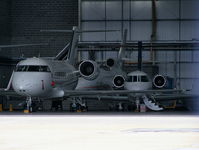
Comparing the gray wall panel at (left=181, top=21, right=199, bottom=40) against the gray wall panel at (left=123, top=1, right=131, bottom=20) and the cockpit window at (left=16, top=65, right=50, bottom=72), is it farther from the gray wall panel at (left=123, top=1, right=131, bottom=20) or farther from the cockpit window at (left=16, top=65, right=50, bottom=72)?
the cockpit window at (left=16, top=65, right=50, bottom=72)

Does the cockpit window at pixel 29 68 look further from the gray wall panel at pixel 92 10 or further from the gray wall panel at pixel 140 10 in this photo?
the gray wall panel at pixel 140 10

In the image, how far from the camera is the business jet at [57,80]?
32.6 meters

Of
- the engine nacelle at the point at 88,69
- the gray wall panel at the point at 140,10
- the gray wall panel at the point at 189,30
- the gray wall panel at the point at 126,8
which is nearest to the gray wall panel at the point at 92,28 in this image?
the gray wall panel at the point at 126,8

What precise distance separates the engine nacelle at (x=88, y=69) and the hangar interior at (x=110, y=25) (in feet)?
36.2

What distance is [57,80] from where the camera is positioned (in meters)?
35.1

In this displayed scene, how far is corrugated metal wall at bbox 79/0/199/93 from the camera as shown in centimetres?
4722

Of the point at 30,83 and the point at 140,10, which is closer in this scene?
the point at 30,83

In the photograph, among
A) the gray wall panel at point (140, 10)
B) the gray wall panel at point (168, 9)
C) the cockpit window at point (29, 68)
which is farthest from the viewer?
the gray wall panel at point (140, 10)

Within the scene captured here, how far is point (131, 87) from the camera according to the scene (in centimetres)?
3847

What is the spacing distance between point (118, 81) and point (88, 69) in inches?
170

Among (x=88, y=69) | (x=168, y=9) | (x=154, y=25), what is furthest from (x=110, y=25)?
(x=88, y=69)

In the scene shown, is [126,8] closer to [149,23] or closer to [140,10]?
[140,10]

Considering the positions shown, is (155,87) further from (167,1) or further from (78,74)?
(167,1)
